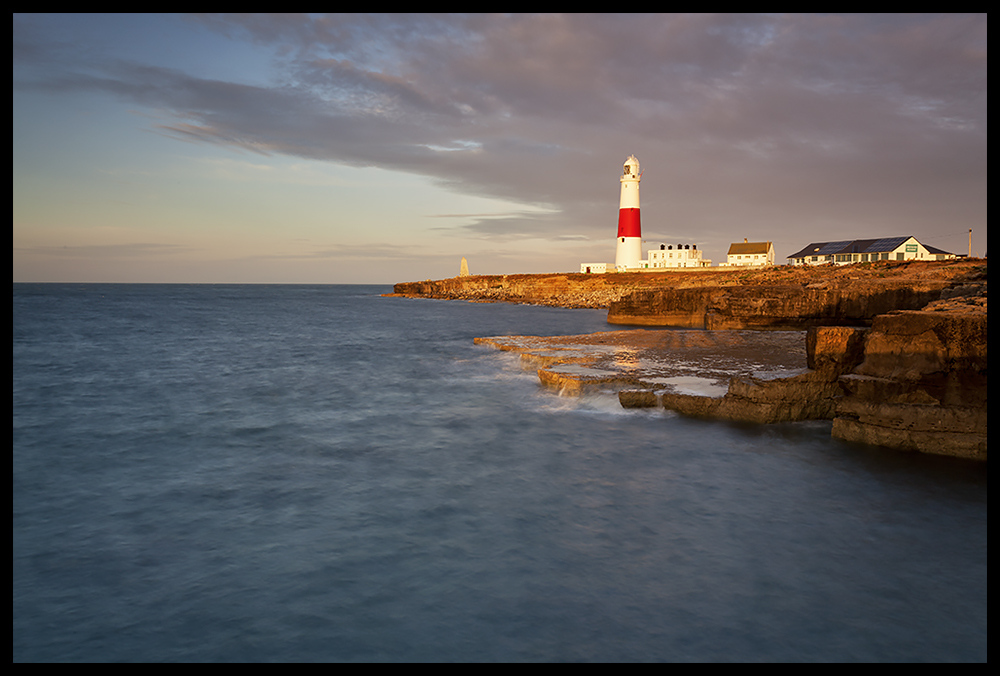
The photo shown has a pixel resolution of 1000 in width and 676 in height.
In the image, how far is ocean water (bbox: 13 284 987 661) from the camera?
5.73 metres

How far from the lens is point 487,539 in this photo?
7.95m

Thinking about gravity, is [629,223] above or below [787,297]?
above

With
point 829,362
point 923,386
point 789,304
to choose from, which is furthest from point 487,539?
point 789,304

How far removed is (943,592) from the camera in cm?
632

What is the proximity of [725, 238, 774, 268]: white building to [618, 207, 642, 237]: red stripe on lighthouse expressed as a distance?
1586cm

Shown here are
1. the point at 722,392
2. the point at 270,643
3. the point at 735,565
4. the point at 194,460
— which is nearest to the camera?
the point at 270,643

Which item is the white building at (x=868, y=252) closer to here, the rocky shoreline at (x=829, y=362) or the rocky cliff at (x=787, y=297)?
the rocky cliff at (x=787, y=297)

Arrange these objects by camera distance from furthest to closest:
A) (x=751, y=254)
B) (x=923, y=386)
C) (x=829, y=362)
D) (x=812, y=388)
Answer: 1. (x=751, y=254)
2. (x=812, y=388)
3. (x=829, y=362)
4. (x=923, y=386)

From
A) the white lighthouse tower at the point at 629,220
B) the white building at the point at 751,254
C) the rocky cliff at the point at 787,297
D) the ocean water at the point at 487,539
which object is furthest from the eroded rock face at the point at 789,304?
the white building at the point at 751,254

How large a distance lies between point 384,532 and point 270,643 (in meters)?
2.58

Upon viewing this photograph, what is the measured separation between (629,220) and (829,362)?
Result: 57765 millimetres

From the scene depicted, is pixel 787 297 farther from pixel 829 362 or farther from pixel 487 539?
pixel 487 539

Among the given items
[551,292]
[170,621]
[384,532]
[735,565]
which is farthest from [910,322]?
[551,292]

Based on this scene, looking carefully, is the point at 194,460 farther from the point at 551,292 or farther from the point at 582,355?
the point at 551,292
